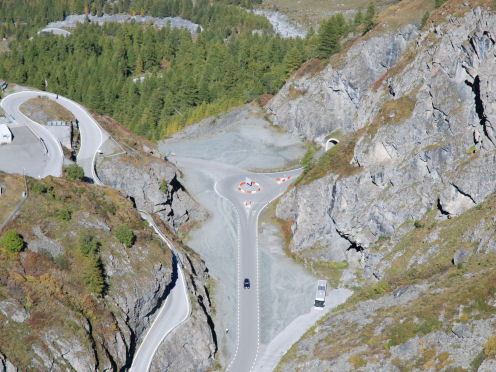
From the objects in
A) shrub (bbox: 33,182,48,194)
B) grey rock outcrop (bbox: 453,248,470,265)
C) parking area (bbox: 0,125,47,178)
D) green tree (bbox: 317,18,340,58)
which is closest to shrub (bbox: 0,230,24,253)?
shrub (bbox: 33,182,48,194)

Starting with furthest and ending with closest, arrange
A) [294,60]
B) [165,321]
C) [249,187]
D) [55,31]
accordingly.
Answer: [55,31] < [294,60] < [249,187] < [165,321]

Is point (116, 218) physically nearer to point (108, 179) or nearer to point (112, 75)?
point (108, 179)

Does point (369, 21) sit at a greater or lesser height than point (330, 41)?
greater

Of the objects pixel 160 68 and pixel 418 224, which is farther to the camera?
pixel 160 68

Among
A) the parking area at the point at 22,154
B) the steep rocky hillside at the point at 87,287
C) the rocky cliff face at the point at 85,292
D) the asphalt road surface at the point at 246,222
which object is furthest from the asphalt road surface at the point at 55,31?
the rocky cliff face at the point at 85,292

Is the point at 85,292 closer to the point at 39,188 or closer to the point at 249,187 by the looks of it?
the point at 39,188

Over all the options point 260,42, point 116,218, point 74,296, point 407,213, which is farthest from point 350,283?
point 260,42

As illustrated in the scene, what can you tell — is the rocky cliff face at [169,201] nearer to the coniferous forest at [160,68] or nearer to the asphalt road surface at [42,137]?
the asphalt road surface at [42,137]

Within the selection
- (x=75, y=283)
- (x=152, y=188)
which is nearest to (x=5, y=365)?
(x=75, y=283)
